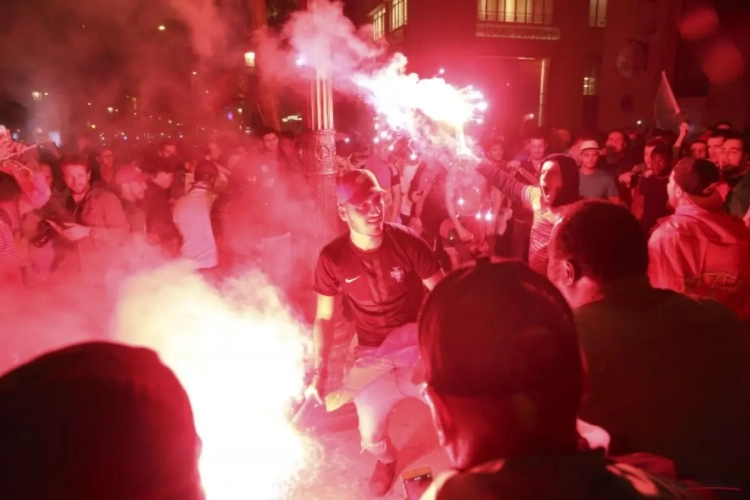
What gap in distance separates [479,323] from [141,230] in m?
7.00

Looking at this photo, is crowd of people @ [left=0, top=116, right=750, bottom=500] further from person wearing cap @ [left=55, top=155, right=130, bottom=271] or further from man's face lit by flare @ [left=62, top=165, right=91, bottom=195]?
man's face lit by flare @ [left=62, top=165, right=91, bottom=195]

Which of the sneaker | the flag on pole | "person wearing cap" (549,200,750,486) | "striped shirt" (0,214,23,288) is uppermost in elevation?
the flag on pole

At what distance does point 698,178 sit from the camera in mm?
3619

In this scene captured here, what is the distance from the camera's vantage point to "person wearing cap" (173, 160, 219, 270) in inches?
242

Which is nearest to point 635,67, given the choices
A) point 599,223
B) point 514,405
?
point 599,223

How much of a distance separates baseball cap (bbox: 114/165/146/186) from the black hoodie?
454 centimetres

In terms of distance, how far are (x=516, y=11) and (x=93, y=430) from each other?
83.5ft

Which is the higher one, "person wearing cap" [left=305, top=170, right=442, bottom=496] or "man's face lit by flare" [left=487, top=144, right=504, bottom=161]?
"man's face lit by flare" [left=487, top=144, right=504, bottom=161]

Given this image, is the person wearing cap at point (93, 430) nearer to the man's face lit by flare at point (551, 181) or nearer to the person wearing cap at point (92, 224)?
the man's face lit by flare at point (551, 181)

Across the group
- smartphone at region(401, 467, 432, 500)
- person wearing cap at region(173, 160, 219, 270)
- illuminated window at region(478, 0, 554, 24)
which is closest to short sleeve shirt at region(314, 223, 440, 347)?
smartphone at region(401, 467, 432, 500)

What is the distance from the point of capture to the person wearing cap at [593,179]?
22.5 ft

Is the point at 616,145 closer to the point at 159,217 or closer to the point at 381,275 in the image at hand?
the point at 381,275

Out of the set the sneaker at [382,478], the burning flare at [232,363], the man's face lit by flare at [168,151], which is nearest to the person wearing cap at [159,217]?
the burning flare at [232,363]

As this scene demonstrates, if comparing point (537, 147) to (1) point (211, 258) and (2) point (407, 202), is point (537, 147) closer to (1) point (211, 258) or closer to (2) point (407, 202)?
(2) point (407, 202)
